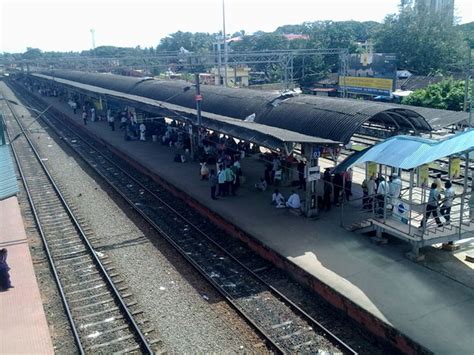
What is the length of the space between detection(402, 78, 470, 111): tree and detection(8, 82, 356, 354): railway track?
A: 2316 centimetres

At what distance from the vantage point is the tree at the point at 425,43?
49.5 meters

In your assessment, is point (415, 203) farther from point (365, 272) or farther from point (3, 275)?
point (3, 275)

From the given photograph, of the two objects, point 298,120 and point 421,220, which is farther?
point 298,120

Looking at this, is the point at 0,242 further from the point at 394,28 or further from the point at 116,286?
the point at 394,28

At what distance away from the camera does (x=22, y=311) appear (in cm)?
905

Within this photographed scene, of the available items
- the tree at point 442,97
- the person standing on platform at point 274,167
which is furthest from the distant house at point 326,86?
the person standing on platform at point 274,167

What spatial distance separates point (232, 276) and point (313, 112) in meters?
5.87

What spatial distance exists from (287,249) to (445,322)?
3980 mm

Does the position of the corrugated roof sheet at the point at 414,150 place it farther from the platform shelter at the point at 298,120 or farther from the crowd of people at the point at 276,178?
the platform shelter at the point at 298,120

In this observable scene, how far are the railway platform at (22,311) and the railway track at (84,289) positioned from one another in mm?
525

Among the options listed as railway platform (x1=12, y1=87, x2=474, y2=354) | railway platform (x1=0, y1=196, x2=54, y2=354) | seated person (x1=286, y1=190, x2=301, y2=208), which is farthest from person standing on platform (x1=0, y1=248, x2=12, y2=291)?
seated person (x1=286, y1=190, x2=301, y2=208)

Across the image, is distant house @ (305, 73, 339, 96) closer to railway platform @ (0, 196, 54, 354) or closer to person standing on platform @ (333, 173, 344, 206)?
person standing on platform @ (333, 173, 344, 206)

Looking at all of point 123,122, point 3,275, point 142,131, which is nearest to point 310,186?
point 3,275

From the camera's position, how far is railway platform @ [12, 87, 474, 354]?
7668mm
